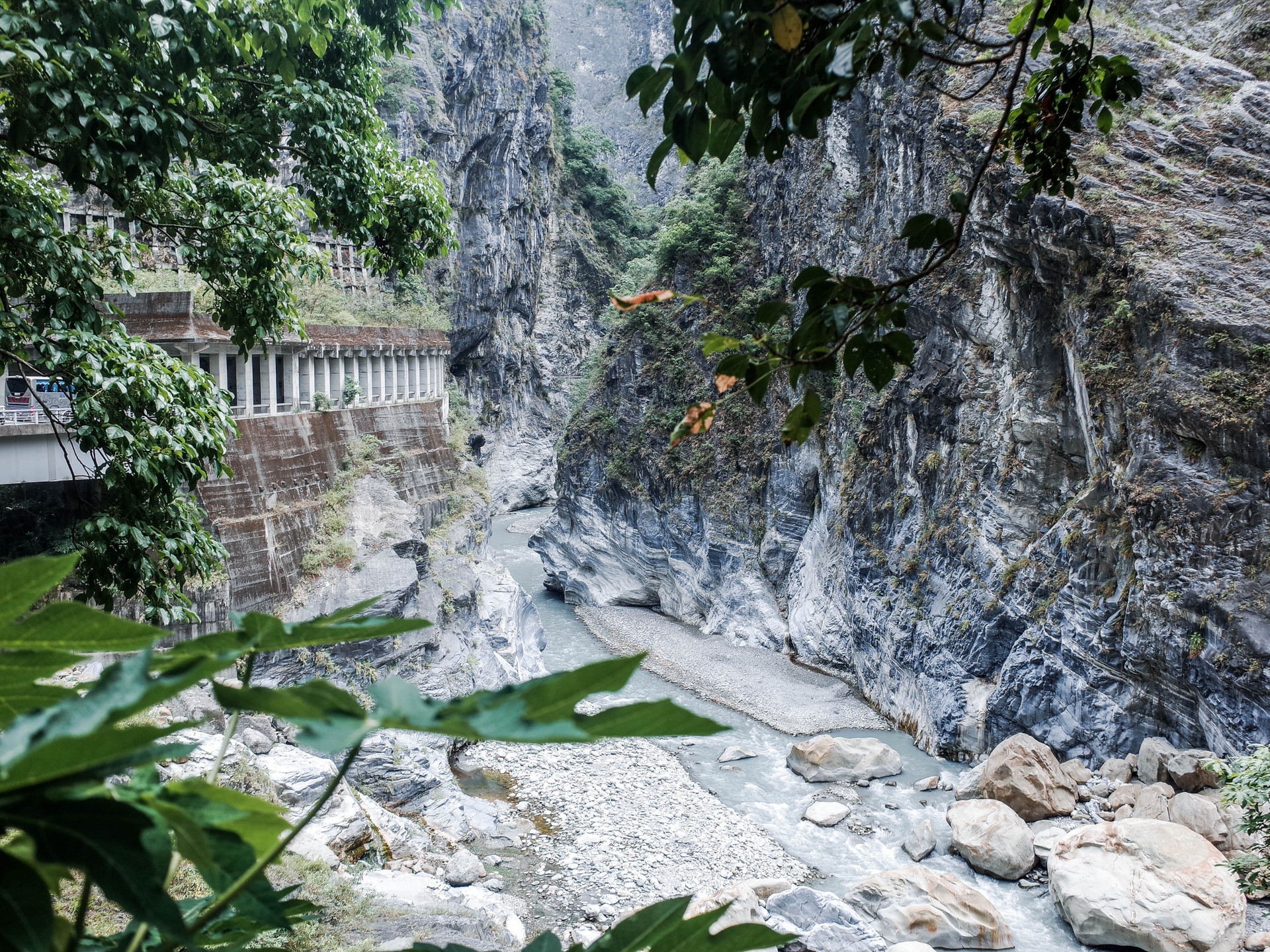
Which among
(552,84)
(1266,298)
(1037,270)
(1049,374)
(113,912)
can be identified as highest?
(552,84)

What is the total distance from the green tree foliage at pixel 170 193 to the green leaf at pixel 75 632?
245 centimetres

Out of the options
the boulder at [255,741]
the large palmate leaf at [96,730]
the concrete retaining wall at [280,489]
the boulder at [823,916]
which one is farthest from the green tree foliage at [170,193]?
the boulder at [823,916]

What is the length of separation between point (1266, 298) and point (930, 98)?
6057 mm

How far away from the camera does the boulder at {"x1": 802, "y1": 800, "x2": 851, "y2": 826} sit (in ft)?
30.2

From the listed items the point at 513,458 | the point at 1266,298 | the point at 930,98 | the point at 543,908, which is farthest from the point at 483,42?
the point at 543,908

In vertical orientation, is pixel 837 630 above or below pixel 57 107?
below

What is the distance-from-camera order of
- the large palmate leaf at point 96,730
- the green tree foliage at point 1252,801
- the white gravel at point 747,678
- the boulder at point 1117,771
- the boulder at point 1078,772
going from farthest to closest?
1. the white gravel at point 747,678
2. the boulder at point 1078,772
3. the boulder at point 1117,771
4. the green tree foliage at point 1252,801
5. the large palmate leaf at point 96,730

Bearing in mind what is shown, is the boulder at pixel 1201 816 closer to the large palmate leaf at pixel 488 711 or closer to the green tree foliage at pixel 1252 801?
the green tree foliage at pixel 1252 801

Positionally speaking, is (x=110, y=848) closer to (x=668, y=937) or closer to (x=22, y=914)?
(x=22, y=914)

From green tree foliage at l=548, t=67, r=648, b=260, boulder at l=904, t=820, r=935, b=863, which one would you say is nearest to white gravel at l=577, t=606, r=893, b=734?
boulder at l=904, t=820, r=935, b=863

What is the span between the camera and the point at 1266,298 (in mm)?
7676

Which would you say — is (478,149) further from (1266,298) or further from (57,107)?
(57,107)

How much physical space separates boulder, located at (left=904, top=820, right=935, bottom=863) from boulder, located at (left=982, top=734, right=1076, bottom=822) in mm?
925

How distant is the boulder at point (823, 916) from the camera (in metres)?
6.67
